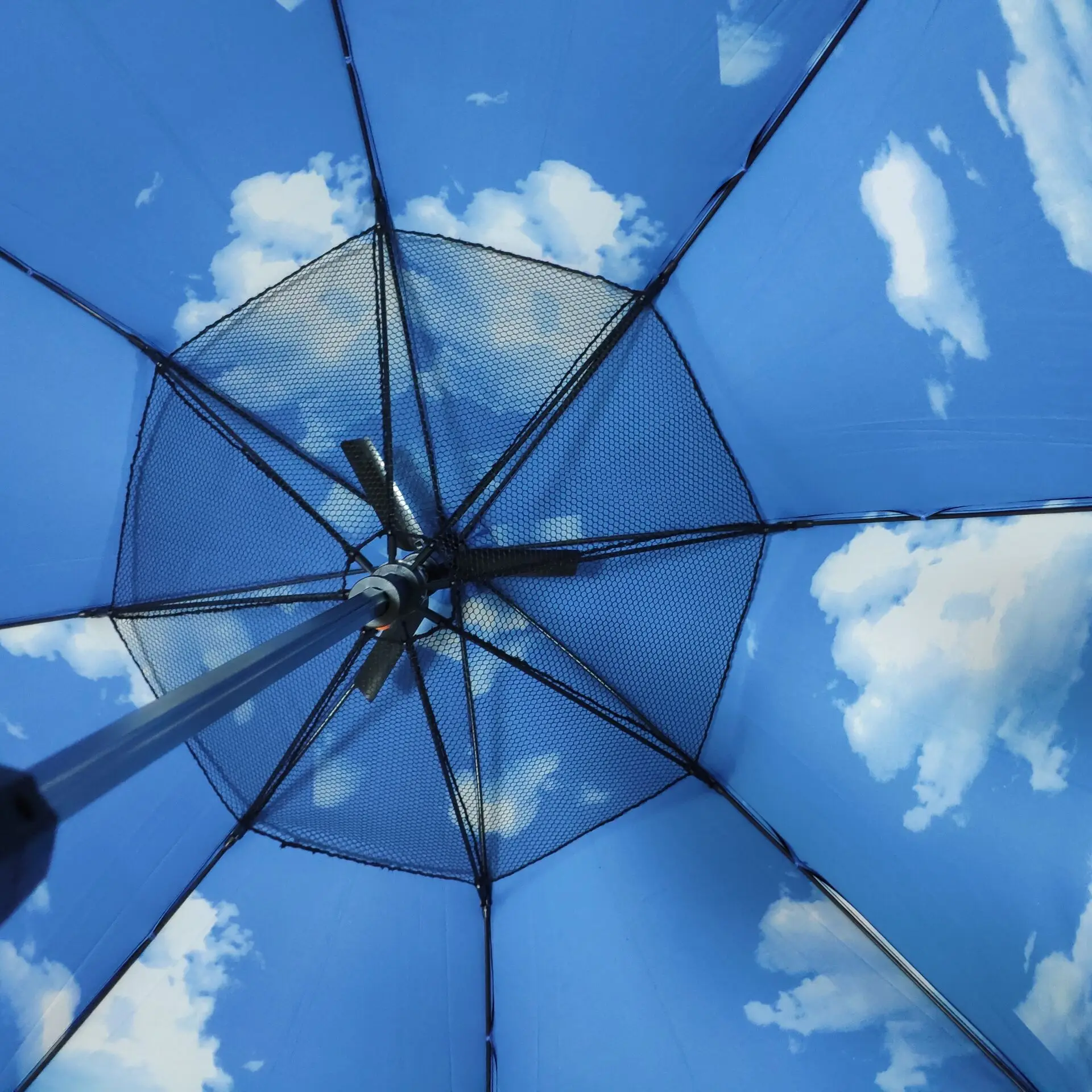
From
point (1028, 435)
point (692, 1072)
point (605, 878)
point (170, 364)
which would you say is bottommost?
point (692, 1072)

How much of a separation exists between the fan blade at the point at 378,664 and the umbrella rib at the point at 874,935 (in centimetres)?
136

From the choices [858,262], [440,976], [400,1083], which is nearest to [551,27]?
[858,262]

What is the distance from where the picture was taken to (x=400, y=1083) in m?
3.42

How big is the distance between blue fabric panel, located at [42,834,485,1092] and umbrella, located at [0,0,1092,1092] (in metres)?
0.02

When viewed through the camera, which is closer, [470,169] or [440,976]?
[470,169]

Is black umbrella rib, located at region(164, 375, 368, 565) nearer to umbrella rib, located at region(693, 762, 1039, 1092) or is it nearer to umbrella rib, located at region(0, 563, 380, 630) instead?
umbrella rib, located at region(0, 563, 380, 630)

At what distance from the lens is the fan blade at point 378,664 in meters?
3.39

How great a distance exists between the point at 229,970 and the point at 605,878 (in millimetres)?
1601

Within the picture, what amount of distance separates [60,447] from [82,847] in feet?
5.33

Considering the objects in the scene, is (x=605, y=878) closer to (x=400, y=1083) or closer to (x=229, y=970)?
(x=400, y=1083)

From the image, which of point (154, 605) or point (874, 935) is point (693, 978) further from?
point (154, 605)

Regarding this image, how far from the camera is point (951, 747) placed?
3059 mm

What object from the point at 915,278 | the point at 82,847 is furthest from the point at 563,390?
the point at 82,847

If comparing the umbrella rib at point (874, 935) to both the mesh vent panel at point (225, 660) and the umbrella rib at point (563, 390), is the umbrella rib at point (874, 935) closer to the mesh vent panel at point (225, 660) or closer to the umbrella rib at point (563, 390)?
the umbrella rib at point (563, 390)
